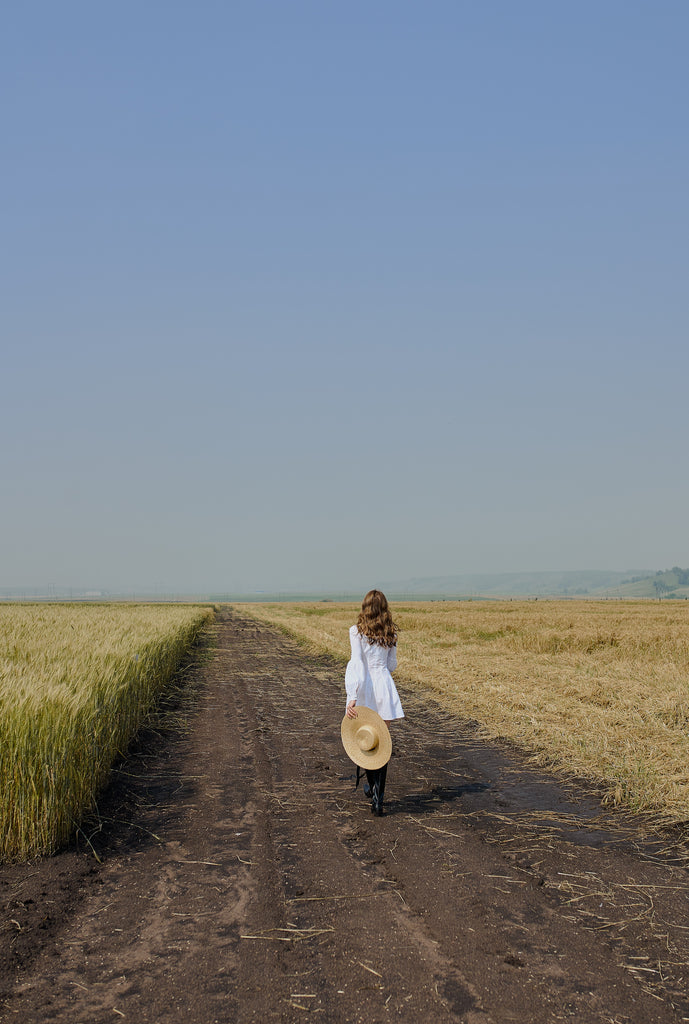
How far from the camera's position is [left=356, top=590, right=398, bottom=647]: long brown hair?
873 centimetres

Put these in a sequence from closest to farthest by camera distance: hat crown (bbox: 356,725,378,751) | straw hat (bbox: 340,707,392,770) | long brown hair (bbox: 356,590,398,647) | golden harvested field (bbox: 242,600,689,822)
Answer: straw hat (bbox: 340,707,392,770)
hat crown (bbox: 356,725,378,751)
long brown hair (bbox: 356,590,398,647)
golden harvested field (bbox: 242,600,689,822)

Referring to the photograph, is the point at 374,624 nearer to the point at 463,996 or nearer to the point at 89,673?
the point at 89,673

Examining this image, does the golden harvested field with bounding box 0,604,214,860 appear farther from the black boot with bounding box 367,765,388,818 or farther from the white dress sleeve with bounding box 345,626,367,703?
the black boot with bounding box 367,765,388,818

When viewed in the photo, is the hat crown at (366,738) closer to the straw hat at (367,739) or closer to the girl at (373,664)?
the straw hat at (367,739)

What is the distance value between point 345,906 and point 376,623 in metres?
3.63

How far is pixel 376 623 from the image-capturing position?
877 centimetres

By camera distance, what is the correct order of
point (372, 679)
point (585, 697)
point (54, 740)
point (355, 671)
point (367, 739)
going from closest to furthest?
point (54, 740)
point (367, 739)
point (355, 671)
point (372, 679)
point (585, 697)

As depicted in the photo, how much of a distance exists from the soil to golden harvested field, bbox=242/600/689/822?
0.89 m

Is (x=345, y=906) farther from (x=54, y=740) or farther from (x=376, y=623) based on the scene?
(x=376, y=623)

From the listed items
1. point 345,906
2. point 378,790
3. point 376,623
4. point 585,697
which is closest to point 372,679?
point 376,623

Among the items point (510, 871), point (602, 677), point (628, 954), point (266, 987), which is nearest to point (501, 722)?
point (602, 677)

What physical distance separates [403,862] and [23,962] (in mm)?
3206

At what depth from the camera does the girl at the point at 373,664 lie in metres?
8.61

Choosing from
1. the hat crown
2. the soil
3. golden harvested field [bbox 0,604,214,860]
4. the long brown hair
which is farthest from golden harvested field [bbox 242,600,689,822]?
golden harvested field [bbox 0,604,214,860]
